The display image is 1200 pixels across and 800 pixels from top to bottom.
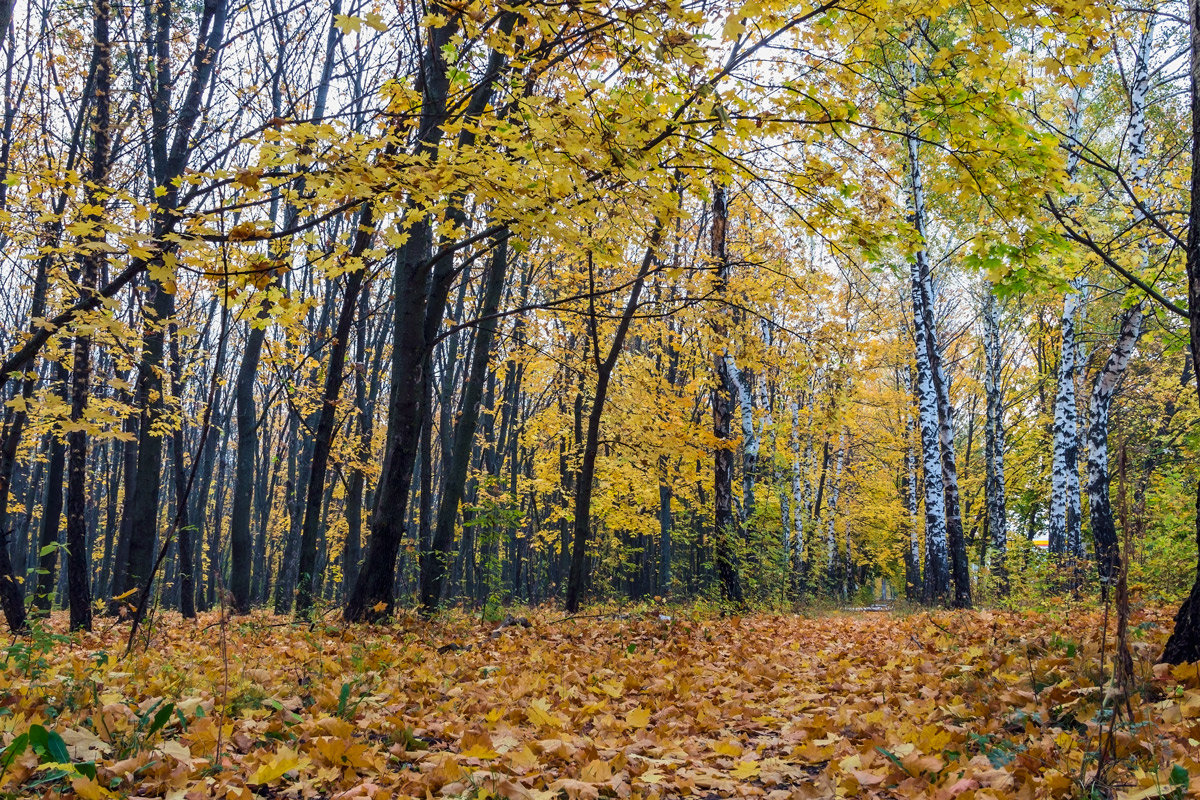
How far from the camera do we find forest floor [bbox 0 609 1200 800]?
2.29 m

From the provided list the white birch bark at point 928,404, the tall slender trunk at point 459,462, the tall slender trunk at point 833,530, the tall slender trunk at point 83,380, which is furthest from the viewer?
the tall slender trunk at point 833,530

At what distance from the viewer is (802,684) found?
440cm

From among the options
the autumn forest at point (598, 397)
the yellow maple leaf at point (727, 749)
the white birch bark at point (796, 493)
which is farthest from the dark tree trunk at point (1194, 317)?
the white birch bark at point (796, 493)

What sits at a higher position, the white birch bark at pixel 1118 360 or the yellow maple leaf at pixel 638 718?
the white birch bark at pixel 1118 360

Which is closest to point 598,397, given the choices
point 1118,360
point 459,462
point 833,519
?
point 459,462

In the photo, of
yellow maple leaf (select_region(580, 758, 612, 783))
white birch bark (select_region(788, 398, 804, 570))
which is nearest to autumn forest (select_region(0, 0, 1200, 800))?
yellow maple leaf (select_region(580, 758, 612, 783))

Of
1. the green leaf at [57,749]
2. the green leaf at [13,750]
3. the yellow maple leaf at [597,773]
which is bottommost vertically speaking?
the yellow maple leaf at [597,773]

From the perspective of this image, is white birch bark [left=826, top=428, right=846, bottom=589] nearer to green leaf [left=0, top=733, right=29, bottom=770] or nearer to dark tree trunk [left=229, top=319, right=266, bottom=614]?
dark tree trunk [left=229, top=319, right=266, bottom=614]

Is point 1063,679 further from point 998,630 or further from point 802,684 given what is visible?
point 998,630

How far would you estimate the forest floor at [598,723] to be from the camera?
90.4 inches

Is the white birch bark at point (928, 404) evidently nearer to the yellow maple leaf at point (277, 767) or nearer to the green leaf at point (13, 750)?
the yellow maple leaf at point (277, 767)

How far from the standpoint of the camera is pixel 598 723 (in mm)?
3250

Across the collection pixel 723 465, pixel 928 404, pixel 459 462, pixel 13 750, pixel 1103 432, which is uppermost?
pixel 928 404

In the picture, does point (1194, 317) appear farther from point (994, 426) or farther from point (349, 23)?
point (994, 426)
